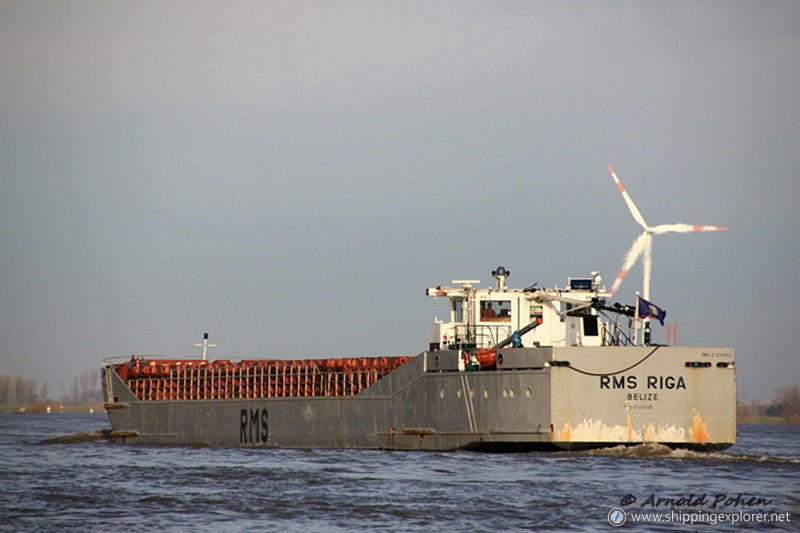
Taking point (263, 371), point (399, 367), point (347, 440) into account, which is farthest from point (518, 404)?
point (263, 371)

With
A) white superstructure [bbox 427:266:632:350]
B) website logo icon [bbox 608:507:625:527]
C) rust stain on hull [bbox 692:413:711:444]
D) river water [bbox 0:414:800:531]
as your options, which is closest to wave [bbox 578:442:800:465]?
river water [bbox 0:414:800:531]

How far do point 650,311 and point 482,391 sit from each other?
20.6ft

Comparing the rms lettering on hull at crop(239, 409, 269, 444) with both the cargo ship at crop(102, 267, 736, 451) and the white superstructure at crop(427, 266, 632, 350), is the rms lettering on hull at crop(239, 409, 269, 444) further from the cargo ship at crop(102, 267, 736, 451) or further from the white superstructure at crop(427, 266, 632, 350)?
the white superstructure at crop(427, 266, 632, 350)

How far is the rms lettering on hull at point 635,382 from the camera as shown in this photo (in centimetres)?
3703

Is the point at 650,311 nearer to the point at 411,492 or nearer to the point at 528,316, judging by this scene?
the point at 528,316

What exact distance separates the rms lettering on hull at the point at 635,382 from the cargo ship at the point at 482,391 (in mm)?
45

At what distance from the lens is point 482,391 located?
3919cm

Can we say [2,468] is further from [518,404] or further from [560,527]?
[560,527]

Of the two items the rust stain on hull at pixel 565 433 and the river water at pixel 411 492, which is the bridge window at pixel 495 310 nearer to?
the river water at pixel 411 492

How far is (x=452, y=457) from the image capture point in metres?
38.6

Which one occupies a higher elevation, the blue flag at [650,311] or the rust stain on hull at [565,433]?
the blue flag at [650,311]

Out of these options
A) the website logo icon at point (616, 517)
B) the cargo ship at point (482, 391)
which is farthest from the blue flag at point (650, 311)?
the website logo icon at point (616, 517)

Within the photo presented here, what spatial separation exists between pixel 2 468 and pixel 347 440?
12.8 metres

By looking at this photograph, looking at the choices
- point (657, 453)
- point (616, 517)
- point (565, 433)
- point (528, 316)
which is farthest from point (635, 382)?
point (616, 517)
